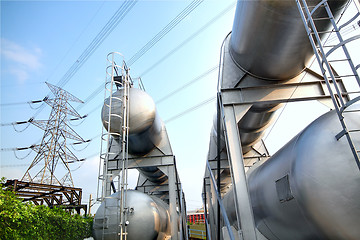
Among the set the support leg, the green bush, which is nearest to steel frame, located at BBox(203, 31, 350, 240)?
the support leg

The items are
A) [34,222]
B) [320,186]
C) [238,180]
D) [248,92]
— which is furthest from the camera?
[34,222]

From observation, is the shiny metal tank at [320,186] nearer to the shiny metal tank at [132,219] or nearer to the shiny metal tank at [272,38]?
the shiny metal tank at [272,38]

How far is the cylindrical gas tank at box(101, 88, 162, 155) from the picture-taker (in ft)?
26.4

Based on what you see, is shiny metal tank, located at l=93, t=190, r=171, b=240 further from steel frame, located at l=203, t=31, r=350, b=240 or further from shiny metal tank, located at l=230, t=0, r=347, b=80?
shiny metal tank, located at l=230, t=0, r=347, b=80

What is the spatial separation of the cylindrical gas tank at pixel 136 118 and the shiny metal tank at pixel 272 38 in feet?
14.6

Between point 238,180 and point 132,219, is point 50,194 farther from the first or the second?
point 238,180

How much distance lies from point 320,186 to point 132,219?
554cm

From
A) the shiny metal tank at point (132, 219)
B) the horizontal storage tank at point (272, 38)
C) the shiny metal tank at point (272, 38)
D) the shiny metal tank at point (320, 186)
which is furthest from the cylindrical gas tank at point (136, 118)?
the shiny metal tank at point (320, 186)

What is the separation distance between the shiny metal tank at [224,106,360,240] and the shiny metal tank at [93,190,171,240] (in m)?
4.43

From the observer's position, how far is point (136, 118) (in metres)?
8.45

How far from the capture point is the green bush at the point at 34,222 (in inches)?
198

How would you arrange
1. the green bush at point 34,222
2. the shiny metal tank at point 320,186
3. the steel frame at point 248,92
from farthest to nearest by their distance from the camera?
the steel frame at point 248,92 → the green bush at point 34,222 → the shiny metal tank at point 320,186

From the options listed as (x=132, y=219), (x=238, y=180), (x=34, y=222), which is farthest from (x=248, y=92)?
(x=34, y=222)

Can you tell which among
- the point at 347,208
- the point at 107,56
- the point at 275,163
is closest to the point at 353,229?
the point at 347,208
